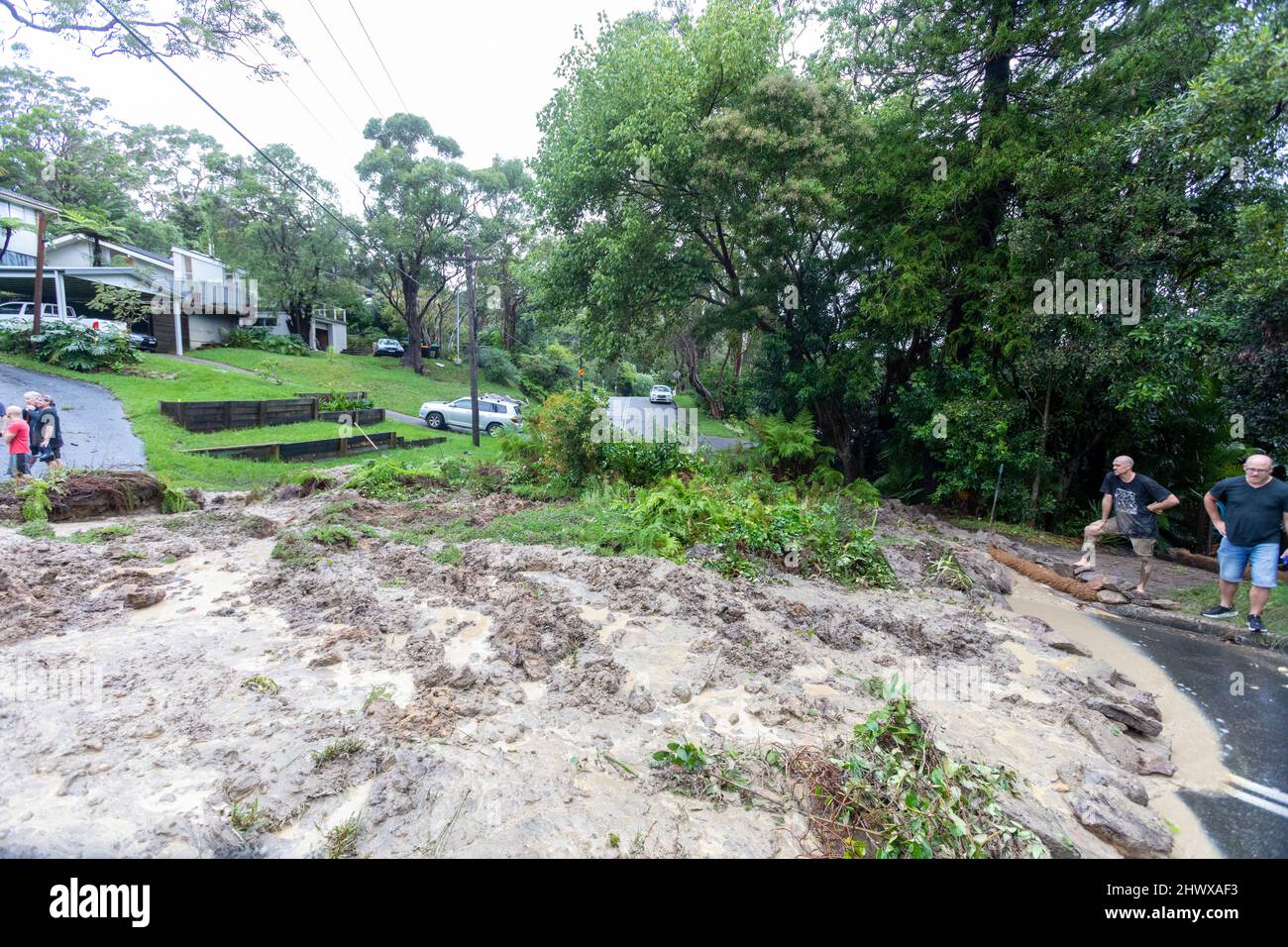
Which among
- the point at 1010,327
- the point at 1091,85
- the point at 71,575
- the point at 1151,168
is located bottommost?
the point at 71,575

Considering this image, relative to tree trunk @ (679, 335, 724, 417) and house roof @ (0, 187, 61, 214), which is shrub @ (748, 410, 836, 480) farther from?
house roof @ (0, 187, 61, 214)

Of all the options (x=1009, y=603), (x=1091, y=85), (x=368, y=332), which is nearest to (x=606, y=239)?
(x=1091, y=85)

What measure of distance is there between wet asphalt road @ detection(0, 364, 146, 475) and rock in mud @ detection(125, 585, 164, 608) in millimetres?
6228

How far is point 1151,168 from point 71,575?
14.6 metres

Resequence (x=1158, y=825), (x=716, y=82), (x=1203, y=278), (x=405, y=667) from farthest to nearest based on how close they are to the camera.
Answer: (x=716, y=82) → (x=1203, y=278) → (x=405, y=667) → (x=1158, y=825)

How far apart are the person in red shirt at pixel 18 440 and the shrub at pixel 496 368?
93.0ft

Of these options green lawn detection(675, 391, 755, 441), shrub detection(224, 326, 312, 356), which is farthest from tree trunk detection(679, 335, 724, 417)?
shrub detection(224, 326, 312, 356)

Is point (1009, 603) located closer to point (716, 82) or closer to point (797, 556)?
point (797, 556)

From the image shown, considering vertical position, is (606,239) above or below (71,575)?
above

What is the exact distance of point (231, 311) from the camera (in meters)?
31.3

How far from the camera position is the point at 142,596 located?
5438 mm

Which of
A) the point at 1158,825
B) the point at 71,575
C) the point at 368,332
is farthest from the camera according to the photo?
the point at 368,332

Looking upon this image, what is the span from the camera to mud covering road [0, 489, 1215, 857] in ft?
9.71

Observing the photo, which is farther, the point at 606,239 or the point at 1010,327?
the point at 606,239
